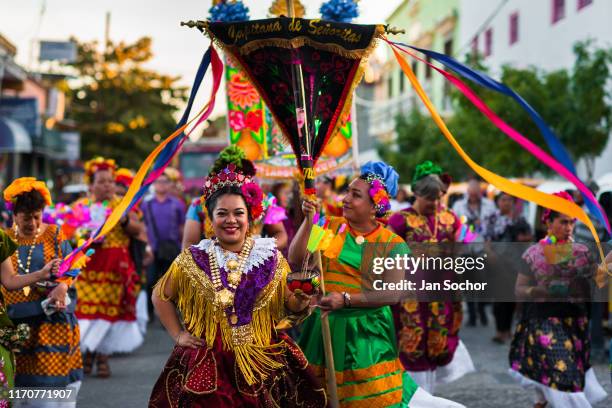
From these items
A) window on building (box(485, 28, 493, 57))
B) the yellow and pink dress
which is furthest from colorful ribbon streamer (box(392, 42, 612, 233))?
window on building (box(485, 28, 493, 57))

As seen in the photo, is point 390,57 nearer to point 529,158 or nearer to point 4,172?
point 4,172

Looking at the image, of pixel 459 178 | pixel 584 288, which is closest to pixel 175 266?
pixel 584 288

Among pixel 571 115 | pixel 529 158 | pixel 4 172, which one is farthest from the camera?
pixel 4 172

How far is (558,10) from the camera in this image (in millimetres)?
24297

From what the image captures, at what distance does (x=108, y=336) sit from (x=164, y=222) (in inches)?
144

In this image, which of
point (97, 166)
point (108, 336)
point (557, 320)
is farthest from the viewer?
point (108, 336)

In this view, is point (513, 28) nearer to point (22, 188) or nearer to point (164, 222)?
point (164, 222)

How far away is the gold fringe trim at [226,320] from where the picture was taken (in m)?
4.86

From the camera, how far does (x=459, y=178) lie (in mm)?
28109

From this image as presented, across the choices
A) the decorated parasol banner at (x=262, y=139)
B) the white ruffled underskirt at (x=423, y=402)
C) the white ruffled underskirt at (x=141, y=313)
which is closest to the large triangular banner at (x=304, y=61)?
the white ruffled underskirt at (x=423, y=402)

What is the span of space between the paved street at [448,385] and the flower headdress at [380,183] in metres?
2.67

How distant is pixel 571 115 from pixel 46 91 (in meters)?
26.0
